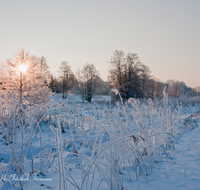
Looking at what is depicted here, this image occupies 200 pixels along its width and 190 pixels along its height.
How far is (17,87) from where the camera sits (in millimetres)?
6613

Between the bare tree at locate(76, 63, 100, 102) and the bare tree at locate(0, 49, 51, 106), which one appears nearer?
the bare tree at locate(0, 49, 51, 106)

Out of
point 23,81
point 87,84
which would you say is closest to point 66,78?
point 87,84

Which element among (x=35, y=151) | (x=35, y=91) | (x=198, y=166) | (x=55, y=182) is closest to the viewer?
(x=55, y=182)

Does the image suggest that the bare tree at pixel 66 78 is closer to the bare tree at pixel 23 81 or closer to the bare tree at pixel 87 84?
the bare tree at pixel 87 84

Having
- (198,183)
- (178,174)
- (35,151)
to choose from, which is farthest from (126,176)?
(35,151)

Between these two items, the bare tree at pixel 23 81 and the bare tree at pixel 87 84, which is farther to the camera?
the bare tree at pixel 87 84

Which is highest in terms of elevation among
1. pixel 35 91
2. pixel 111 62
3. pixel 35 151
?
pixel 111 62

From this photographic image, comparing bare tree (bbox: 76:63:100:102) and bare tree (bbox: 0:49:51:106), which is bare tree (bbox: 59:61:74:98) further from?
bare tree (bbox: 0:49:51:106)

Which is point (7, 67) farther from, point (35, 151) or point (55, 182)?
point (55, 182)

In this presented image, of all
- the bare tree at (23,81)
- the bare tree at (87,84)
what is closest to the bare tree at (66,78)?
the bare tree at (87,84)

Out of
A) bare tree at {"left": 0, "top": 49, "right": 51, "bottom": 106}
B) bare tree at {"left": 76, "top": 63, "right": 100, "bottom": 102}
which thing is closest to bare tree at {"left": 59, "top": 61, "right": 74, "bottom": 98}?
bare tree at {"left": 76, "top": 63, "right": 100, "bottom": 102}

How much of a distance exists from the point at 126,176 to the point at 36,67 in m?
7.20

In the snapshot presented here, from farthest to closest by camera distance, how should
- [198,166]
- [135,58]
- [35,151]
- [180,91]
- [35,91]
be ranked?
[180,91], [135,58], [35,91], [35,151], [198,166]

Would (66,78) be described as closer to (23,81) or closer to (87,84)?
(87,84)
